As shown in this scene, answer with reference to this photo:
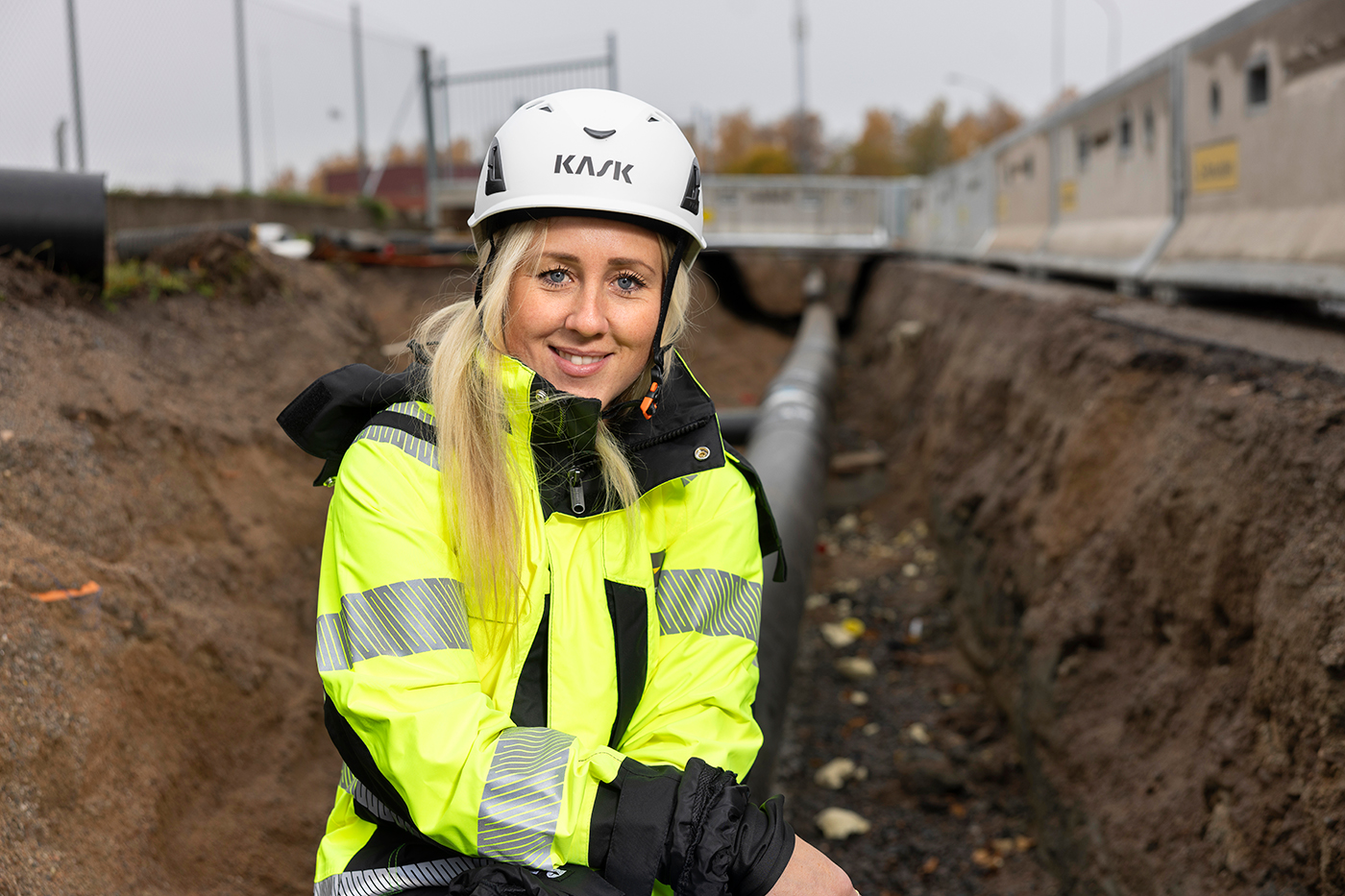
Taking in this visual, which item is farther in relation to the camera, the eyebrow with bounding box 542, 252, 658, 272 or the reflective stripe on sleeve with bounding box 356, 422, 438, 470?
the eyebrow with bounding box 542, 252, 658, 272

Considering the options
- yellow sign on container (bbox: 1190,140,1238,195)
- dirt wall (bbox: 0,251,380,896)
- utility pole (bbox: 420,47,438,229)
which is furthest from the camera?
utility pole (bbox: 420,47,438,229)

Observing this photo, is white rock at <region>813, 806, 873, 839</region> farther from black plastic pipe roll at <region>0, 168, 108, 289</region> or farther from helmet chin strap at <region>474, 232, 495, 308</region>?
black plastic pipe roll at <region>0, 168, 108, 289</region>

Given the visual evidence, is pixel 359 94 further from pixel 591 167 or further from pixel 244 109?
pixel 591 167

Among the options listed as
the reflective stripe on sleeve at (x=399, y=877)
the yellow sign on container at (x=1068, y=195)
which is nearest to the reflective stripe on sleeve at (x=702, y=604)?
the reflective stripe on sleeve at (x=399, y=877)

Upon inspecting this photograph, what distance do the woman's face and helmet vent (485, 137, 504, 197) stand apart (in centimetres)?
16

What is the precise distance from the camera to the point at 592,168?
2043 mm

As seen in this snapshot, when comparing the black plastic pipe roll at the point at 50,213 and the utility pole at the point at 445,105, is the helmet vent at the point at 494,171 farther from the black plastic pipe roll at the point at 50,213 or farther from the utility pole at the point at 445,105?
the utility pole at the point at 445,105

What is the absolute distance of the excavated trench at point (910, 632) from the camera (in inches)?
95.4

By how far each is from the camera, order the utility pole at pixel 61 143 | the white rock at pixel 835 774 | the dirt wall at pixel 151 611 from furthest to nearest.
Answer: the utility pole at pixel 61 143, the white rock at pixel 835 774, the dirt wall at pixel 151 611

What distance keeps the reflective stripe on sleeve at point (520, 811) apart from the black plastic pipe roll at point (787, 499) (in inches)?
34.9

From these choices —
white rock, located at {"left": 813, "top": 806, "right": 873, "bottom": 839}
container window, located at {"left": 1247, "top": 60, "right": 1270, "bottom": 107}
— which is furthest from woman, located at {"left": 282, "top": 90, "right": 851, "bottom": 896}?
container window, located at {"left": 1247, "top": 60, "right": 1270, "bottom": 107}

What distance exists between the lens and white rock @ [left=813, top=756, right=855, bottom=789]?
4.04 metres

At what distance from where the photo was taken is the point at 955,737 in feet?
14.0

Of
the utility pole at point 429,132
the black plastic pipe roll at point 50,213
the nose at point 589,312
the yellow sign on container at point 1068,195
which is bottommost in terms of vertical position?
the nose at point 589,312
